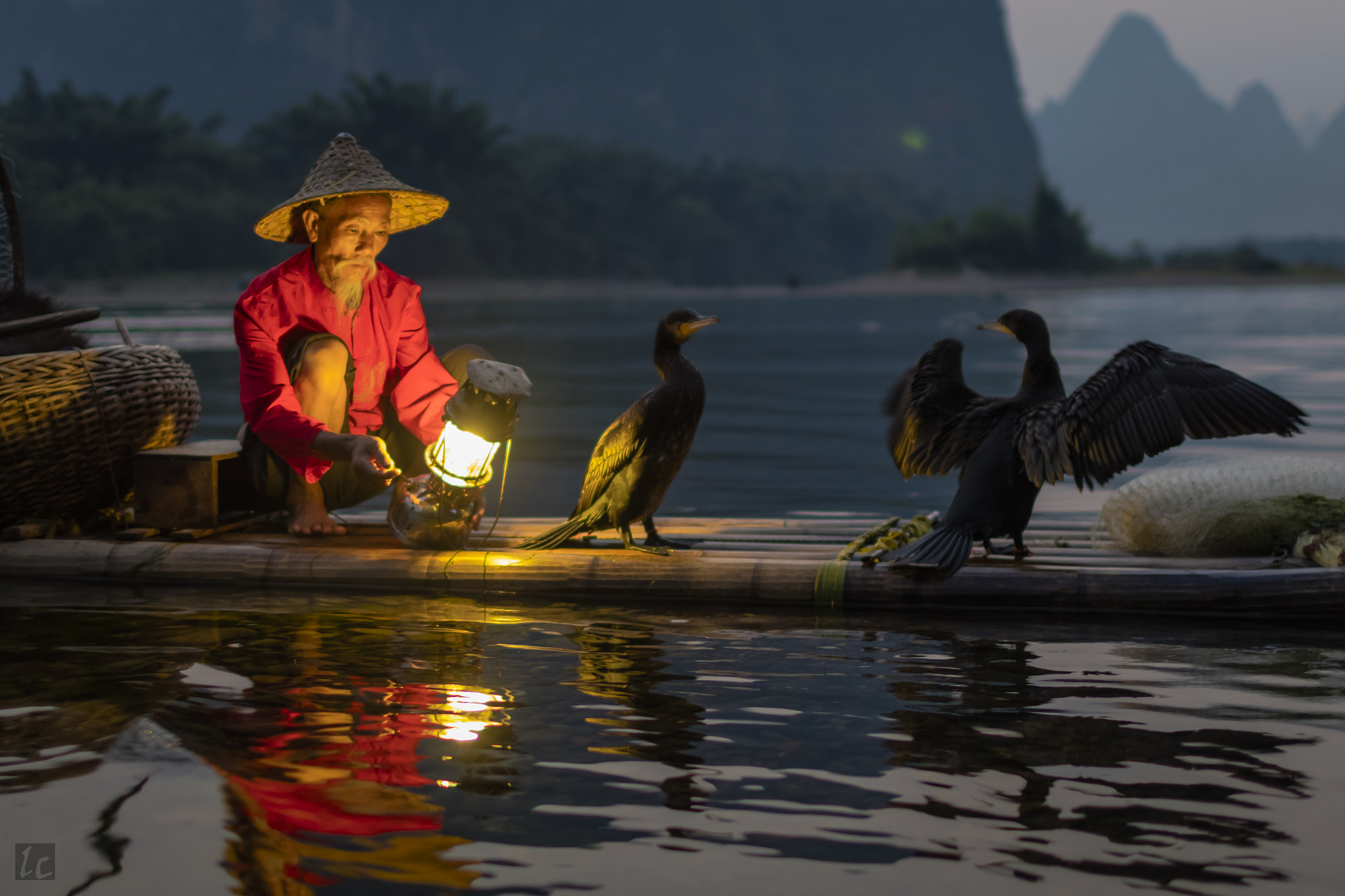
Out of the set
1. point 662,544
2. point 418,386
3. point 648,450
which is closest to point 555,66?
point 418,386

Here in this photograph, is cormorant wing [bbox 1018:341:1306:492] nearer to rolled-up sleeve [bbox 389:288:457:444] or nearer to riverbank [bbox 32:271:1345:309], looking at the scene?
rolled-up sleeve [bbox 389:288:457:444]

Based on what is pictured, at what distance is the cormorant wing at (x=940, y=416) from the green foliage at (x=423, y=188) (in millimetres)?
59154

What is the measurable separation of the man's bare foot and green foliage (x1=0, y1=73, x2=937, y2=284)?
57965 mm

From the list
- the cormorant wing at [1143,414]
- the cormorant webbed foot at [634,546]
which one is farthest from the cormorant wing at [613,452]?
the cormorant wing at [1143,414]

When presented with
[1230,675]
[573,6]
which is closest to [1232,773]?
[1230,675]

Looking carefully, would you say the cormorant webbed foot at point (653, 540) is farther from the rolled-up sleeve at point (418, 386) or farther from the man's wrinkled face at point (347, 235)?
the man's wrinkled face at point (347, 235)

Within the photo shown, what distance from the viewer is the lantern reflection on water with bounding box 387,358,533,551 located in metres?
4.61

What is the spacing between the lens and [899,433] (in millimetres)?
5215

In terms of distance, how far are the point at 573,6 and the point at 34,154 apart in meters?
114

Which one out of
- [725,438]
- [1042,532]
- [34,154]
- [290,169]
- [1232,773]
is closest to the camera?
[1232,773]

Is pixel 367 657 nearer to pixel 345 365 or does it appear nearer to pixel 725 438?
pixel 345 365

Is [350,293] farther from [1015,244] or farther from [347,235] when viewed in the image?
[1015,244]

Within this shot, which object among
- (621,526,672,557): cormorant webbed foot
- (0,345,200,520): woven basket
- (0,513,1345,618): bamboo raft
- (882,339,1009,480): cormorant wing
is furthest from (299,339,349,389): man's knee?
(882,339,1009,480): cormorant wing

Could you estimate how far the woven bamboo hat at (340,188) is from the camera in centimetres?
472
